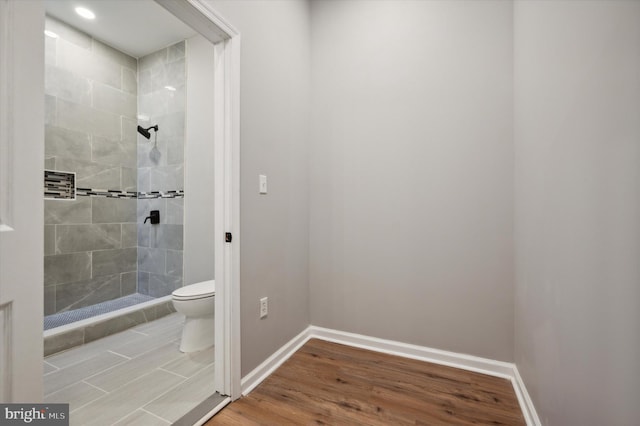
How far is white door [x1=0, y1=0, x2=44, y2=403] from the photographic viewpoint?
73 cm

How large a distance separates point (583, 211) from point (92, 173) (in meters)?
3.76

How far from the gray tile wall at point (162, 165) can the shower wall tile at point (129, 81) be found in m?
0.04

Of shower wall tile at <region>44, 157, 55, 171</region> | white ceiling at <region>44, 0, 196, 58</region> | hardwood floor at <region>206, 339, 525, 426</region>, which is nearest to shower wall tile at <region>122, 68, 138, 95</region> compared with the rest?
white ceiling at <region>44, 0, 196, 58</region>

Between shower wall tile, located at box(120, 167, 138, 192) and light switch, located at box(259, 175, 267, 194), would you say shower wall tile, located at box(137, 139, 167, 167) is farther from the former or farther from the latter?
light switch, located at box(259, 175, 267, 194)

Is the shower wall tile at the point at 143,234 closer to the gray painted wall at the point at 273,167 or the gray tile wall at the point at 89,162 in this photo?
the gray tile wall at the point at 89,162

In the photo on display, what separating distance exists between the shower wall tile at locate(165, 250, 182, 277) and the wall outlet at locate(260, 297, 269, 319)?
1.62m

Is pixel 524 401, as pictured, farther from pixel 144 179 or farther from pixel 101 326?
pixel 144 179

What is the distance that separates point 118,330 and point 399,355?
2267mm

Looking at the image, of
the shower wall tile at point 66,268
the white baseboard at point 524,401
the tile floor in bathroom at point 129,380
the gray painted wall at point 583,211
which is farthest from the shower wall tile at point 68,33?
the white baseboard at point 524,401

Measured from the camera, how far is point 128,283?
10.5ft

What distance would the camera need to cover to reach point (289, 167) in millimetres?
2004

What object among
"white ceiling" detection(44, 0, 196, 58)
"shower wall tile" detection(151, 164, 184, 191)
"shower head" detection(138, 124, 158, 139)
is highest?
"white ceiling" detection(44, 0, 196, 58)

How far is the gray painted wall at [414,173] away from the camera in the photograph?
1740mm

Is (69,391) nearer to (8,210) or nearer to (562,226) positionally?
(8,210)
